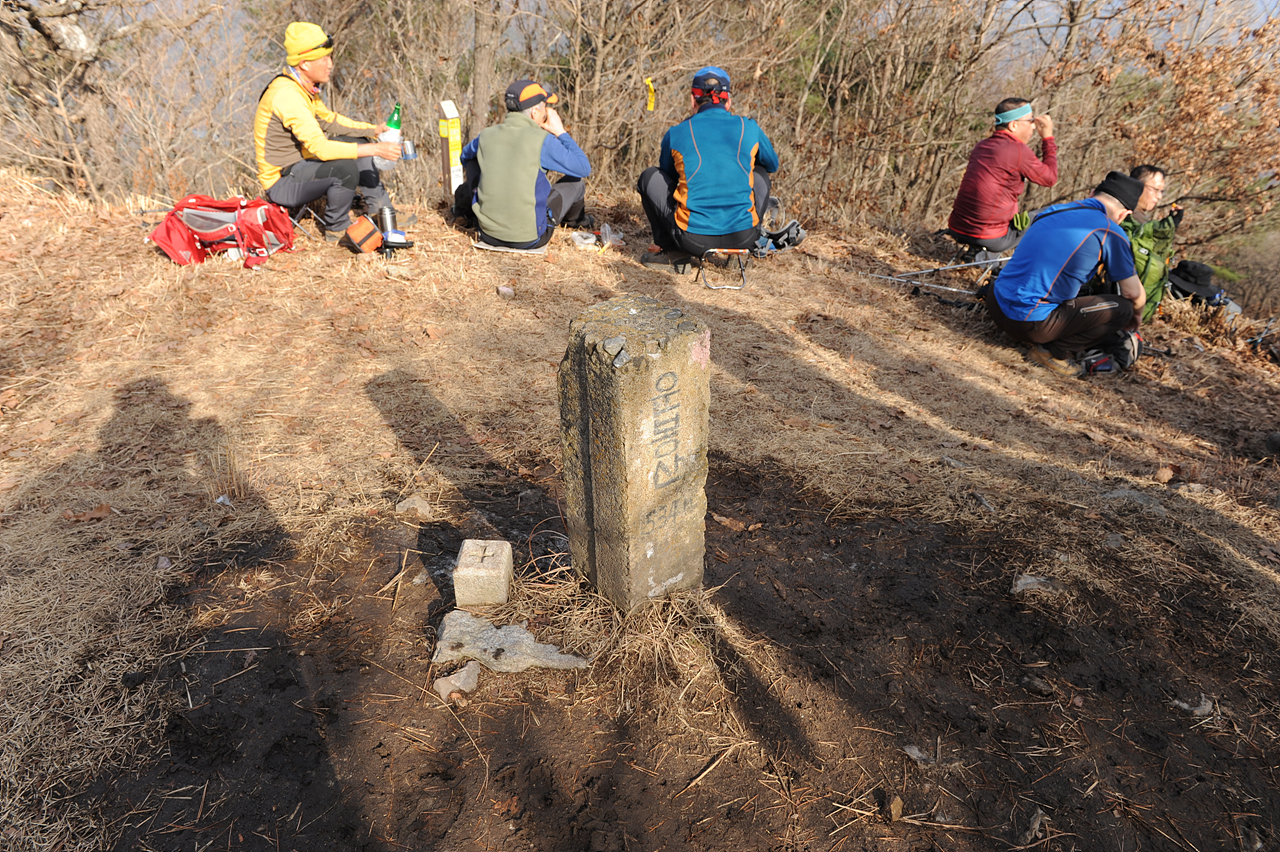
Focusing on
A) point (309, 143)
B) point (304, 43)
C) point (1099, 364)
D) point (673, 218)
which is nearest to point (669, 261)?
point (673, 218)

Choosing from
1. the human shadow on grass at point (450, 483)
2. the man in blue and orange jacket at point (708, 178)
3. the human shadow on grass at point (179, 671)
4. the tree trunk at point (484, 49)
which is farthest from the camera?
the tree trunk at point (484, 49)

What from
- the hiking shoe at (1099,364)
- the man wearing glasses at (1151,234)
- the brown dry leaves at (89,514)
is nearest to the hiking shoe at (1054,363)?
the hiking shoe at (1099,364)

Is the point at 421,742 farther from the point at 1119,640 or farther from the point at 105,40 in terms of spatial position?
the point at 105,40

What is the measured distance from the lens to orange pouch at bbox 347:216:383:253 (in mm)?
6246

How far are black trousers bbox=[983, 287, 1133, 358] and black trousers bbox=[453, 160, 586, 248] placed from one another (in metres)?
4.29

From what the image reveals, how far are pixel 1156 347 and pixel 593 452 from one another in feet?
20.8

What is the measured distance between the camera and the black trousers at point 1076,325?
541cm

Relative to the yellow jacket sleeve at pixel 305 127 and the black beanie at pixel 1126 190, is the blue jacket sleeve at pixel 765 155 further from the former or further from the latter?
the yellow jacket sleeve at pixel 305 127

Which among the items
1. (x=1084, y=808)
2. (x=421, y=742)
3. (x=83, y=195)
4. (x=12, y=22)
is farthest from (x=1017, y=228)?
(x=12, y=22)

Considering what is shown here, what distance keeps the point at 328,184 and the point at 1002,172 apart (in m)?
6.54

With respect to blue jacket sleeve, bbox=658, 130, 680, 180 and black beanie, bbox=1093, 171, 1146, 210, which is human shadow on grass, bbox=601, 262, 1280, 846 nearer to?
black beanie, bbox=1093, 171, 1146, 210

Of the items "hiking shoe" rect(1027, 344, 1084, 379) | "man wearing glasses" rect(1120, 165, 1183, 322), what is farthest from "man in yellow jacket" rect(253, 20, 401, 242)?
"man wearing glasses" rect(1120, 165, 1183, 322)

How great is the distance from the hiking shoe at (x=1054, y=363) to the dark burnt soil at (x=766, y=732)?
3.08 meters

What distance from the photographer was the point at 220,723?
2.27 m
